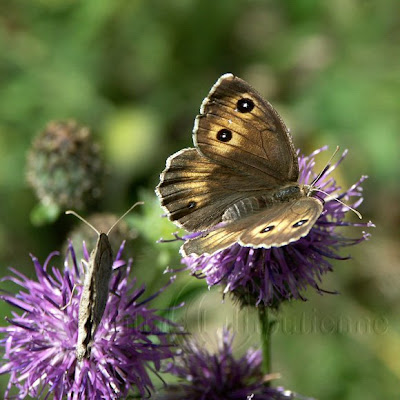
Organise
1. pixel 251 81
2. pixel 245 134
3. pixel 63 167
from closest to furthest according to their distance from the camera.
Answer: pixel 245 134 < pixel 63 167 < pixel 251 81

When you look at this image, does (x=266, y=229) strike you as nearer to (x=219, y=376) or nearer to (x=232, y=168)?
(x=232, y=168)

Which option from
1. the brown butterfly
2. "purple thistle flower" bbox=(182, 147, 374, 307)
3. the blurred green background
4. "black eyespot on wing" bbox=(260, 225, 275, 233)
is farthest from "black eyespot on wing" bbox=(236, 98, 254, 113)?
the blurred green background

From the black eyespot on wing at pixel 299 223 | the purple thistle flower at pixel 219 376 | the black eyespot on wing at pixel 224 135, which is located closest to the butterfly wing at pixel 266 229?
the black eyespot on wing at pixel 299 223

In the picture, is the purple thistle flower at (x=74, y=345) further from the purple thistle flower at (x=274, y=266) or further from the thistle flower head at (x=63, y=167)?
the thistle flower head at (x=63, y=167)

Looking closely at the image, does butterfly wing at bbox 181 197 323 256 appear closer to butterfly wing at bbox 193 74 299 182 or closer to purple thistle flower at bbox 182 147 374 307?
purple thistle flower at bbox 182 147 374 307

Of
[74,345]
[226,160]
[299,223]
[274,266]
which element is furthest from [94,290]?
[226,160]

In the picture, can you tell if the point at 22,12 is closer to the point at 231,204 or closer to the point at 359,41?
the point at 359,41
